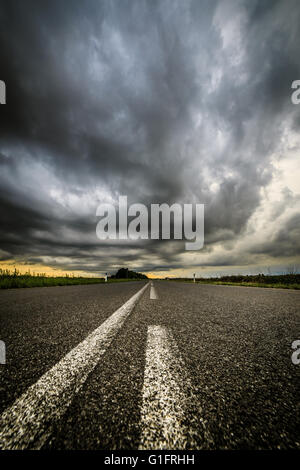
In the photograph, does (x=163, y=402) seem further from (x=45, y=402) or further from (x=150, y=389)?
(x=45, y=402)

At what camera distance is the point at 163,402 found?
91cm

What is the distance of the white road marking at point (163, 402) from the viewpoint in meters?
0.70

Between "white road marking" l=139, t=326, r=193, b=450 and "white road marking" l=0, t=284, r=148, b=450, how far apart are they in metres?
0.38

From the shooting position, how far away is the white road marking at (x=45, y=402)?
0.69 meters

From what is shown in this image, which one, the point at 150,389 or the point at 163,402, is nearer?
the point at 163,402

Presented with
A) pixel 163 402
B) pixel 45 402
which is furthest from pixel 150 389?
pixel 45 402

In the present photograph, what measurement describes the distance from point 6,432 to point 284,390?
1389 millimetres

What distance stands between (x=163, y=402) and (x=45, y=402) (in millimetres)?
A: 591

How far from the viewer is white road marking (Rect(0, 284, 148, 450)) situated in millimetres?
690

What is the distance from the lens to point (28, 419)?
0.77 metres

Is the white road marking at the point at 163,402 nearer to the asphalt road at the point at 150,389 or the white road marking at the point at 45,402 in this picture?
the asphalt road at the point at 150,389

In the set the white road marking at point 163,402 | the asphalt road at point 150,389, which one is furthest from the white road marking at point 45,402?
the white road marking at point 163,402

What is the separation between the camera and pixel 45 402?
0.89 m

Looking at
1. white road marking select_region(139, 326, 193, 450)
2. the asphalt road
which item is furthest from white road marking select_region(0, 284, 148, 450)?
white road marking select_region(139, 326, 193, 450)
